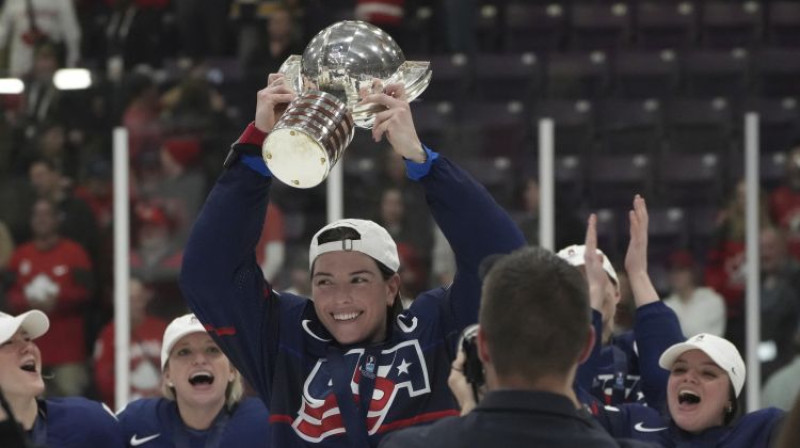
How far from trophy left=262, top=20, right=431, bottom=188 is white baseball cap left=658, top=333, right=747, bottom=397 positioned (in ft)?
3.84

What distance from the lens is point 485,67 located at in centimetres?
841

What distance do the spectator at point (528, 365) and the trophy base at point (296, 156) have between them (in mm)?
731

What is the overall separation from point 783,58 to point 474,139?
2.63 metres

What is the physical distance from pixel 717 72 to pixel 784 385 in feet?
8.31

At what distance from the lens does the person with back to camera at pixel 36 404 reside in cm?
402

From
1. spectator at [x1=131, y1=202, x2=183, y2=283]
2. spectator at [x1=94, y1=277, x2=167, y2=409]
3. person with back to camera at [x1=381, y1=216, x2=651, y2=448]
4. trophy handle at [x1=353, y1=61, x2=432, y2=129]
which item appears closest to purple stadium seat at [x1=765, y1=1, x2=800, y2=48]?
spectator at [x1=131, y1=202, x2=183, y2=283]

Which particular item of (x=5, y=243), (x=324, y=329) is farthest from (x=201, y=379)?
(x=5, y=243)

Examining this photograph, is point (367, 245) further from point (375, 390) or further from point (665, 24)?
point (665, 24)

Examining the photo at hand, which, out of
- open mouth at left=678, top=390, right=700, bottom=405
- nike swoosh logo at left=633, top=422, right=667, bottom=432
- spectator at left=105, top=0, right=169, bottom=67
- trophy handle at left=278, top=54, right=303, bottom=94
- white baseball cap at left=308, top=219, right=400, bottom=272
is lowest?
nike swoosh logo at left=633, top=422, right=667, bottom=432

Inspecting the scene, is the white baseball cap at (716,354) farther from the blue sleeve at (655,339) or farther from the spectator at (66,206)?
the spectator at (66,206)

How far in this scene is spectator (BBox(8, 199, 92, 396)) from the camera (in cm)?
661

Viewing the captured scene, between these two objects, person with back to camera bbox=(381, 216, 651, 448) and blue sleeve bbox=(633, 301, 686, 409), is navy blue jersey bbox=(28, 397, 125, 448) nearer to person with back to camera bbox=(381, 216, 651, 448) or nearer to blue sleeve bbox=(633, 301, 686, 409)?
blue sleeve bbox=(633, 301, 686, 409)

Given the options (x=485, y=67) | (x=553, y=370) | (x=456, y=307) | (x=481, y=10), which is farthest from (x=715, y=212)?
(x=553, y=370)

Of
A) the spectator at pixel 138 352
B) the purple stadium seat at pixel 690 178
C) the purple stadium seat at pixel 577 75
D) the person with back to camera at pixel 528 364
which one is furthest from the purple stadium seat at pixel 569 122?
the person with back to camera at pixel 528 364
